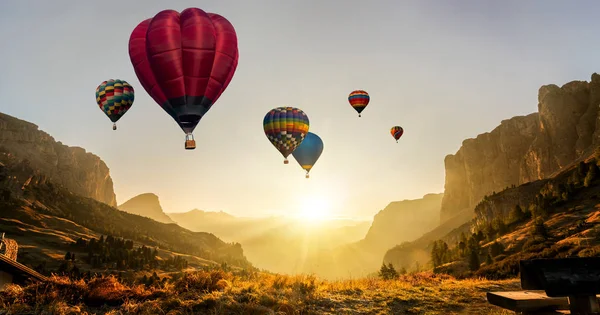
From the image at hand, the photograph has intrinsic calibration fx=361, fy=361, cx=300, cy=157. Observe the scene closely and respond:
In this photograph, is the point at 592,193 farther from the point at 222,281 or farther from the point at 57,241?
the point at 57,241

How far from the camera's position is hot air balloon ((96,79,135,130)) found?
46.8 metres

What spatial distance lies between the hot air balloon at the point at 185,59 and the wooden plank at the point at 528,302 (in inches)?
871

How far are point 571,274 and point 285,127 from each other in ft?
116

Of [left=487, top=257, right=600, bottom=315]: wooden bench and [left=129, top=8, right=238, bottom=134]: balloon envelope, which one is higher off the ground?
[left=129, top=8, right=238, bottom=134]: balloon envelope

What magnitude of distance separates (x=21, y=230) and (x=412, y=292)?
126 m

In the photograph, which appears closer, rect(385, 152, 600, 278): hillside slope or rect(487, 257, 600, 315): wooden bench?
rect(487, 257, 600, 315): wooden bench

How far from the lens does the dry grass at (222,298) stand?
8844 millimetres

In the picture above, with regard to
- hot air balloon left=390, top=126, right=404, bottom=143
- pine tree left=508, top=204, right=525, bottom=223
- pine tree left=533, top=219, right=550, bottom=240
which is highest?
hot air balloon left=390, top=126, right=404, bottom=143

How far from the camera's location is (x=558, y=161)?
138000 mm

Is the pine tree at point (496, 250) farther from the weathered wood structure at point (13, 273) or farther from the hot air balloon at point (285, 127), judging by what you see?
the weathered wood structure at point (13, 273)

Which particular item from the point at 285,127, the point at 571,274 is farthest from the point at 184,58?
the point at 571,274

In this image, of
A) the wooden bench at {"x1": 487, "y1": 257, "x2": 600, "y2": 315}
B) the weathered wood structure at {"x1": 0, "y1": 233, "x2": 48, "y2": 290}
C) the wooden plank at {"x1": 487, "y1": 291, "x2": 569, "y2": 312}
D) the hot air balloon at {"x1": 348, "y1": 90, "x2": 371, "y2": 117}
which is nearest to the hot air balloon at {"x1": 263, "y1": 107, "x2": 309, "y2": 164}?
the hot air balloon at {"x1": 348, "y1": 90, "x2": 371, "y2": 117}

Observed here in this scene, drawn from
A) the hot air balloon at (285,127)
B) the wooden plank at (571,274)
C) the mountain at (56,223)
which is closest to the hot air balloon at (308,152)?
the hot air balloon at (285,127)

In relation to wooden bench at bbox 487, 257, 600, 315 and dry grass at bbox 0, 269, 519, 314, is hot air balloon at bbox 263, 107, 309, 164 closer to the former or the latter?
dry grass at bbox 0, 269, 519, 314
